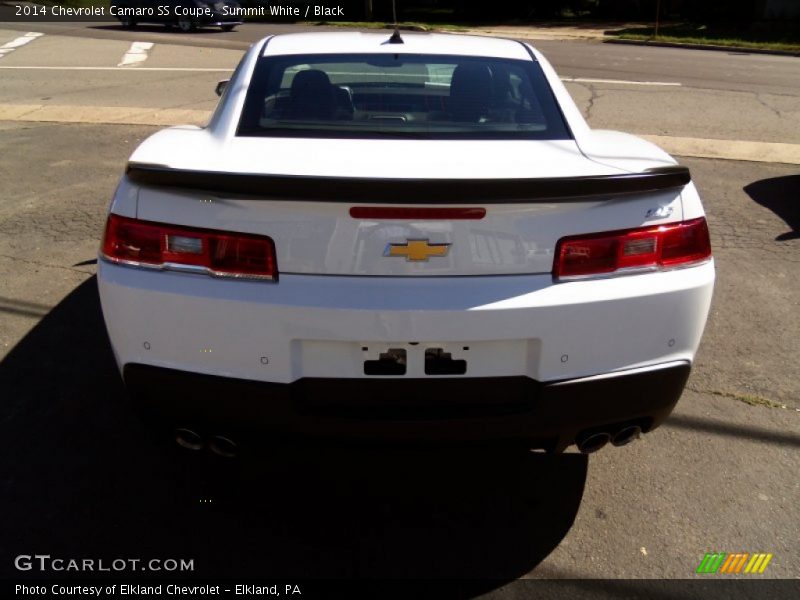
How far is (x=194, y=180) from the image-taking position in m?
2.33

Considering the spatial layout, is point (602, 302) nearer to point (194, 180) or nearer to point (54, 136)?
point (194, 180)

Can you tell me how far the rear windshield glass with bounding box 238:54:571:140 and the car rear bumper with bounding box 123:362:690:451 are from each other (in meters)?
0.98

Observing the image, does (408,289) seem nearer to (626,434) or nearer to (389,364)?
(389,364)

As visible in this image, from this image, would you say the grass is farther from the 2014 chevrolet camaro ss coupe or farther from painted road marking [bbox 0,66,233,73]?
the 2014 chevrolet camaro ss coupe

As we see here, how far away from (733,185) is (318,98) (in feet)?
17.0

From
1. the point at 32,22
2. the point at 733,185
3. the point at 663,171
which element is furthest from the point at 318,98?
the point at 32,22

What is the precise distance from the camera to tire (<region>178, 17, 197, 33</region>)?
2381 centimetres

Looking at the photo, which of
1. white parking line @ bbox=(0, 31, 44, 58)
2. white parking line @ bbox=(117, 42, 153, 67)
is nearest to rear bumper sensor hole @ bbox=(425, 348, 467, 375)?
white parking line @ bbox=(117, 42, 153, 67)

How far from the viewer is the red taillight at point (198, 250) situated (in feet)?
7.72

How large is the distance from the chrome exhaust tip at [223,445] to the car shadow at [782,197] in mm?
4726

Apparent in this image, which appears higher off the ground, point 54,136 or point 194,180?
point 194,180

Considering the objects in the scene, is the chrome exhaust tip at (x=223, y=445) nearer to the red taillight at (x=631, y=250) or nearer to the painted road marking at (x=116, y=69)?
the red taillight at (x=631, y=250)

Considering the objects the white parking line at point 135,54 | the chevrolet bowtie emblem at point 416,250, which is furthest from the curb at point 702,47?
the chevrolet bowtie emblem at point 416,250

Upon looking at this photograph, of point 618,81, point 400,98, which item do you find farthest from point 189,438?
point 618,81
